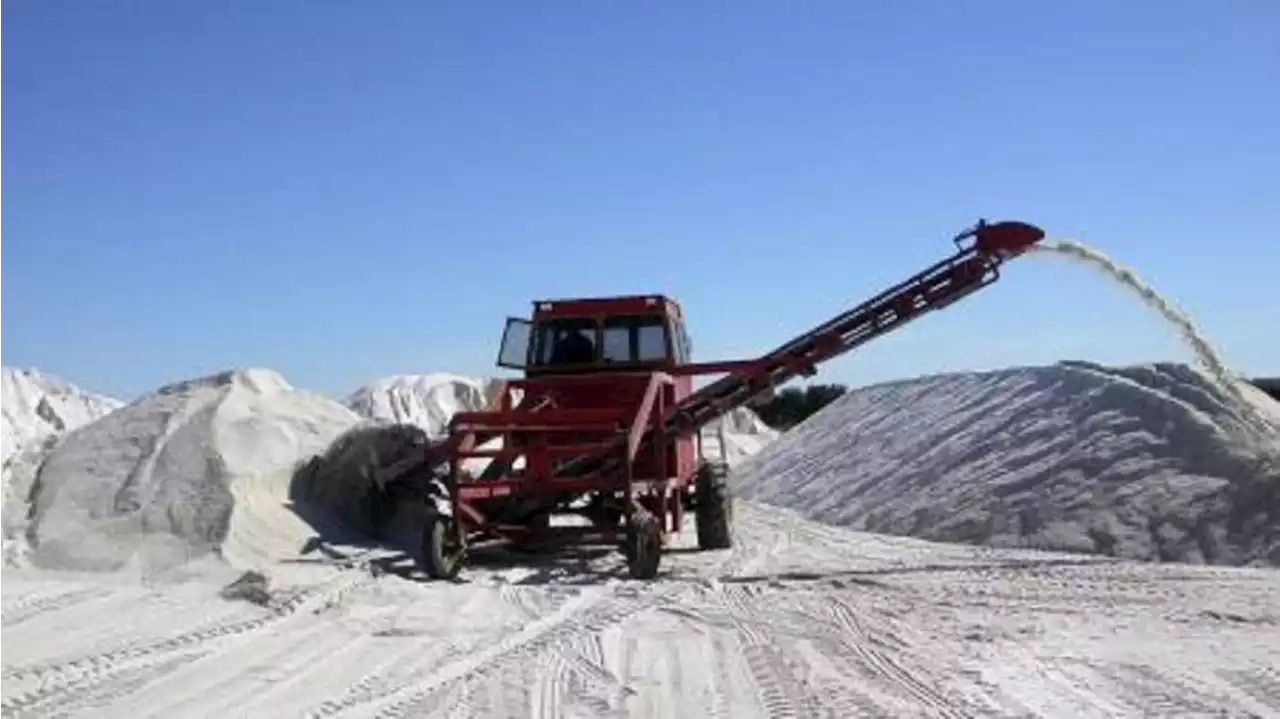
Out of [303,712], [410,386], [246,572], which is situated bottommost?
[303,712]

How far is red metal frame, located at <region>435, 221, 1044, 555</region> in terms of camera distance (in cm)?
1455

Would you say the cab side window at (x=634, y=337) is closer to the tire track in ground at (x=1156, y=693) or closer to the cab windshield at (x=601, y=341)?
the cab windshield at (x=601, y=341)

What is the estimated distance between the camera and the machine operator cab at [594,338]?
17.2 meters

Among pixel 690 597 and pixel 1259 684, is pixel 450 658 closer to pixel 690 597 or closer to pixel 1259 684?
pixel 690 597

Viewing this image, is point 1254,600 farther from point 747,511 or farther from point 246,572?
point 747,511

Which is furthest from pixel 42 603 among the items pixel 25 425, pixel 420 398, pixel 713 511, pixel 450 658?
pixel 420 398

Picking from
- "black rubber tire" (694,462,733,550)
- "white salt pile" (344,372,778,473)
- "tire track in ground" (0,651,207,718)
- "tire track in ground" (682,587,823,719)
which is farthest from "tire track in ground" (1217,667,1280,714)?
"white salt pile" (344,372,778,473)

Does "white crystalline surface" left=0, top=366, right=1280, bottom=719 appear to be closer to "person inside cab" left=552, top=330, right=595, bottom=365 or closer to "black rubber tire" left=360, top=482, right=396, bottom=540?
"black rubber tire" left=360, top=482, right=396, bottom=540

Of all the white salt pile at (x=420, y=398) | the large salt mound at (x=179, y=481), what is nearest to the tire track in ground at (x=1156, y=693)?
the large salt mound at (x=179, y=481)

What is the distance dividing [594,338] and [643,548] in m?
4.11

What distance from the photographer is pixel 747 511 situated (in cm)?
2148

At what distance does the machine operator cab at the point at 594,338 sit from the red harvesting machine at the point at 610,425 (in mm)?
12

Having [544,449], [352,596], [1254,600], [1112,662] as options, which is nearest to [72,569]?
[352,596]

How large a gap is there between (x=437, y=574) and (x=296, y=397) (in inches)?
211
